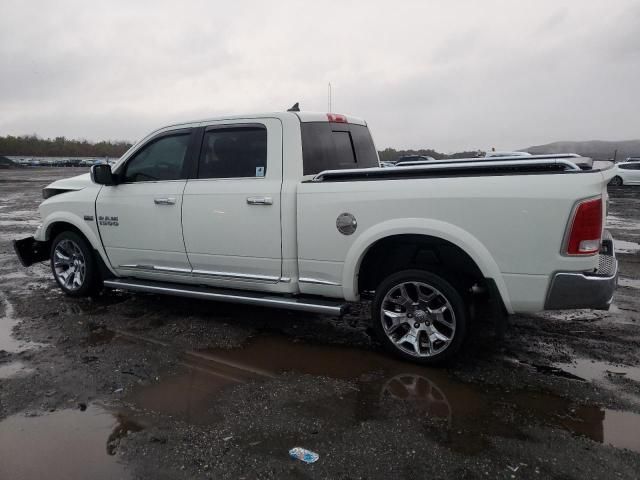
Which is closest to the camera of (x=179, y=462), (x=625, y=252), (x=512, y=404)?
(x=179, y=462)

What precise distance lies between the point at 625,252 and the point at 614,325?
463 centimetres

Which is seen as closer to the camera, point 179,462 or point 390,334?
point 179,462

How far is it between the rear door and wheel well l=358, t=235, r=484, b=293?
84 cm

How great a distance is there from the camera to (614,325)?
4.85 metres

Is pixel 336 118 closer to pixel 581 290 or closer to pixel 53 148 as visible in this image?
pixel 581 290

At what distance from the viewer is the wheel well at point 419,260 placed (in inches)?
153

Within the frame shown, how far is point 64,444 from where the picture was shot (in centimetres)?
295

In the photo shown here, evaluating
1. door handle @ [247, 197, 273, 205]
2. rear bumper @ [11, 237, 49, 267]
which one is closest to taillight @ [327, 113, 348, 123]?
door handle @ [247, 197, 273, 205]

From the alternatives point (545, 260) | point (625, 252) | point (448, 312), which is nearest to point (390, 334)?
point (448, 312)

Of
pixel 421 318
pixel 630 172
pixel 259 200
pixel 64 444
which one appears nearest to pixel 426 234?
pixel 421 318

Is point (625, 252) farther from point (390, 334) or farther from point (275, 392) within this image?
point (275, 392)

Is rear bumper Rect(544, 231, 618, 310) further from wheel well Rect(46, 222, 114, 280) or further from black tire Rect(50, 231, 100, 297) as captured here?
black tire Rect(50, 231, 100, 297)

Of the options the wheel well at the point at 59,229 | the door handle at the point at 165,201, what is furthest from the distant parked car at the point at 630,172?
the wheel well at the point at 59,229

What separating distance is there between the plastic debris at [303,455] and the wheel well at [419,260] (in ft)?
5.75
